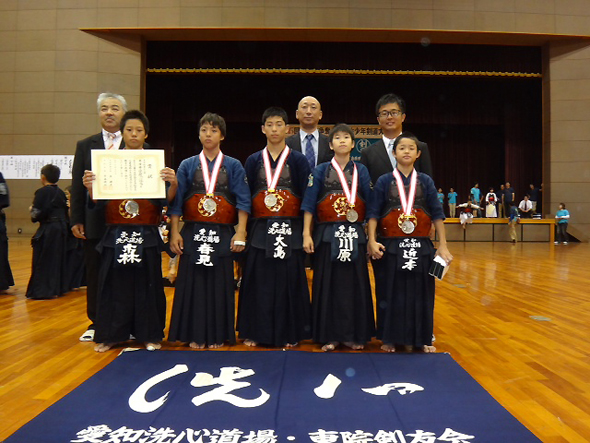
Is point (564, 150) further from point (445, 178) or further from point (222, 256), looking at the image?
point (222, 256)

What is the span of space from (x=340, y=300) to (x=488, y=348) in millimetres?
1051

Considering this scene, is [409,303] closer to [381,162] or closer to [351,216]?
[351,216]

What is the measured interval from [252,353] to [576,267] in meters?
6.88

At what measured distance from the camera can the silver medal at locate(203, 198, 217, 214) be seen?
2.88m

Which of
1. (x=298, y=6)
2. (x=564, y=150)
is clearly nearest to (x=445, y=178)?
(x=564, y=150)

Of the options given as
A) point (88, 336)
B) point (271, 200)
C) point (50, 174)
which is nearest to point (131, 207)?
point (271, 200)

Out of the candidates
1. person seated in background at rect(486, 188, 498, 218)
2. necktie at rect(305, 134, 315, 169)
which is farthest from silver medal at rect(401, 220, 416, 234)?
person seated in background at rect(486, 188, 498, 218)

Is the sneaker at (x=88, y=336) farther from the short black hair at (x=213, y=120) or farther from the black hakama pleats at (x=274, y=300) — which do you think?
the short black hair at (x=213, y=120)

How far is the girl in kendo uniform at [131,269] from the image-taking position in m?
2.86

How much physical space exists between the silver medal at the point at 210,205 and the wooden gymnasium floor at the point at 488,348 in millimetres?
897

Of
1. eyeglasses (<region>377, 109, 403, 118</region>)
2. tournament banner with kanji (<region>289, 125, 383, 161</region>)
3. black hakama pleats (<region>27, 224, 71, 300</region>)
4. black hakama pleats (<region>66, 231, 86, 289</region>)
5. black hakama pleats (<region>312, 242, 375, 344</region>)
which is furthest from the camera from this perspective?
tournament banner with kanji (<region>289, 125, 383, 161</region>)

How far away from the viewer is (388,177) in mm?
2947

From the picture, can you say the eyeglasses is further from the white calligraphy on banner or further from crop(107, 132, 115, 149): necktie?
the white calligraphy on banner

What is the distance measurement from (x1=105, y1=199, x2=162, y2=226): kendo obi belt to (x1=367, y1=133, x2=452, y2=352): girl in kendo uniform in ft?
4.56
